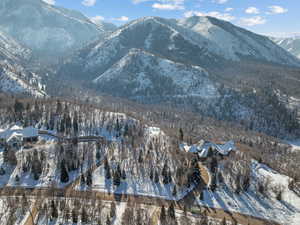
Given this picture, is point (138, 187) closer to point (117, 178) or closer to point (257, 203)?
point (117, 178)

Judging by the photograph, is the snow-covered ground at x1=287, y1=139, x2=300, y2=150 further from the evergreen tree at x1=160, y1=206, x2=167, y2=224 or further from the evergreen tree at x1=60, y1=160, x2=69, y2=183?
the evergreen tree at x1=60, y1=160, x2=69, y2=183

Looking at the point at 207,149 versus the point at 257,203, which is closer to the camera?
the point at 257,203

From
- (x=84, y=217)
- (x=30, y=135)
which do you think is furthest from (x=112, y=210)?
(x=30, y=135)

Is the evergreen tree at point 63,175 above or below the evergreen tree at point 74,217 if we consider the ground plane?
above

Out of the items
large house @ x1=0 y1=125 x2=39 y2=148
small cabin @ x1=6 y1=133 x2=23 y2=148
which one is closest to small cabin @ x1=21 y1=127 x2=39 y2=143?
large house @ x1=0 y1=125 x2=39 y2=148

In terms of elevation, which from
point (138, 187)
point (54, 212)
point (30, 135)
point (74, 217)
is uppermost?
point (30, 135)

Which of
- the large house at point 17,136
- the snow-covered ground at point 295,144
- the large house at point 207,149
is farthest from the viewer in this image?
the snow-covered ground at point 295,144

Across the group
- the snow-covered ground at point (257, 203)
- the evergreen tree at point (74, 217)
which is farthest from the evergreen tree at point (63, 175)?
the snow-covered ground at point (257, 203)

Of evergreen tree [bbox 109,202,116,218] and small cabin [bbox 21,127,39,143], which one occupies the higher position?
small cabin [bbox 21,127,39,143]

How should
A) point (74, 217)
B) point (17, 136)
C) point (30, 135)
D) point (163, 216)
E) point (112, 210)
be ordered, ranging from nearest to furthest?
point (74, 217), point (163, 216), point (112, 210), point (17, 136), point (30, 135)

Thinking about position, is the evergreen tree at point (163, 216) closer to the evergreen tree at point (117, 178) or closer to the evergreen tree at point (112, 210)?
the evergreen tree at point (112, 210)
